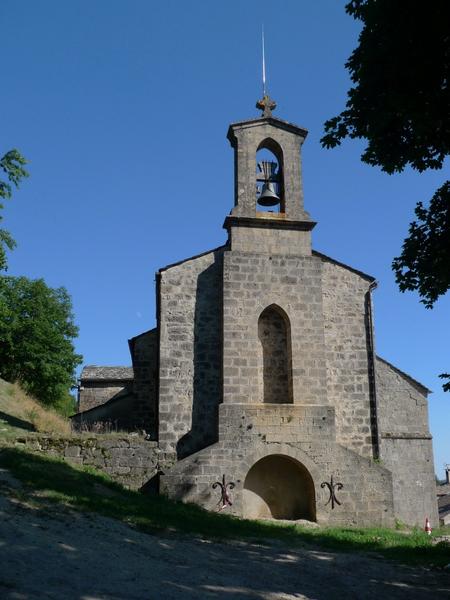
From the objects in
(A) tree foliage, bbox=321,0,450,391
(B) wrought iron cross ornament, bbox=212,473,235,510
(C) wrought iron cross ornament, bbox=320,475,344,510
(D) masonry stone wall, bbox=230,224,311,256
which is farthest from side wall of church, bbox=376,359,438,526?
(A) tree foliage, bbox=321,0,450,391

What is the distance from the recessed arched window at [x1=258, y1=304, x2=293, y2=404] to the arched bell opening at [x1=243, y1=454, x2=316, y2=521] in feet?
5.67

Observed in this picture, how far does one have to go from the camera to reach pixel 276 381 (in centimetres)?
1684

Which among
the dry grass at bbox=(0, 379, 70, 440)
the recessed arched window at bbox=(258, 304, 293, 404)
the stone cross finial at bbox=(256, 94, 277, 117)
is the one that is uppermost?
the stone cross finial at bbox=(256, 94, 277, 117)

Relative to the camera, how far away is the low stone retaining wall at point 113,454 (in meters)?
14.9

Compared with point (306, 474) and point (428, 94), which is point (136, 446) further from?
point (428, 94)

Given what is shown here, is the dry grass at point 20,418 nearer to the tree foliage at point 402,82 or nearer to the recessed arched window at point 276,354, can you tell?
the recessed arched window at point 276,354

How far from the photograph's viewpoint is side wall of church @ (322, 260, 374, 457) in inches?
667

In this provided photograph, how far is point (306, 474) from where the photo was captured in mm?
15625

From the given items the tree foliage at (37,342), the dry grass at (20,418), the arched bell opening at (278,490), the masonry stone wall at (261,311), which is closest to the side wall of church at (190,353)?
the masonry stone wall at (261,311)

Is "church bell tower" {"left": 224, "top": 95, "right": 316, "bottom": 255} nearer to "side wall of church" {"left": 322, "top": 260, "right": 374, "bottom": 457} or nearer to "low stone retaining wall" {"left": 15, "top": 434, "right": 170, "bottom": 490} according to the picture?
"side wall of church" {"left": 322, "top": 260, "right": 374, "bottom": 457}

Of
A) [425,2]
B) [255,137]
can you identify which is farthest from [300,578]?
[255,137]

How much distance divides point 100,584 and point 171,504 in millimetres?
7456

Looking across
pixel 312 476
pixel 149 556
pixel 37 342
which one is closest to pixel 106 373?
pixel 37 342

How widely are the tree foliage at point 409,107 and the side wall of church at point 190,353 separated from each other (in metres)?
7.51
